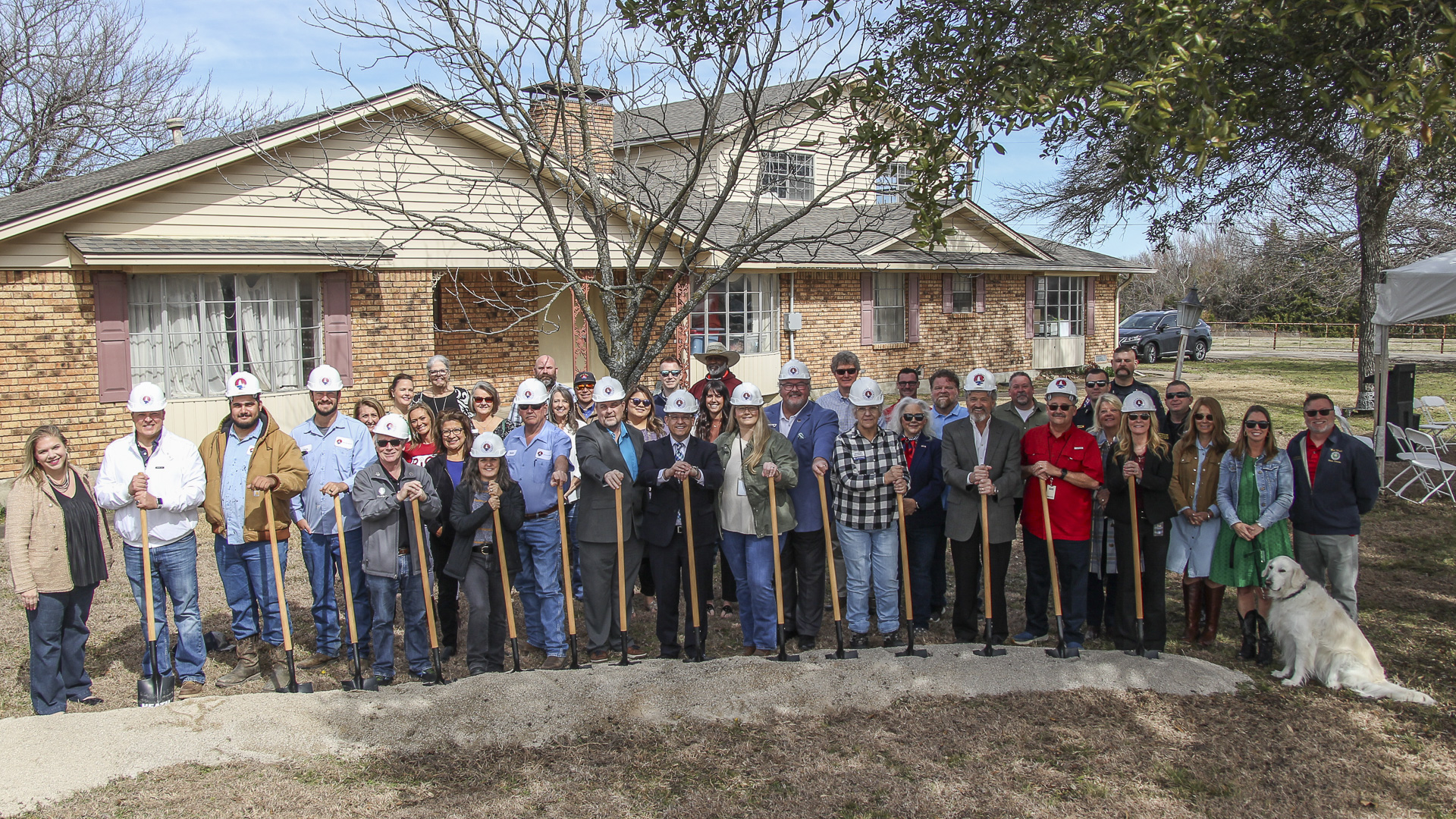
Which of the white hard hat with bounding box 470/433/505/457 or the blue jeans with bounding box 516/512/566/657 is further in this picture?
the blue jeans with bounding box 516/512/566/657

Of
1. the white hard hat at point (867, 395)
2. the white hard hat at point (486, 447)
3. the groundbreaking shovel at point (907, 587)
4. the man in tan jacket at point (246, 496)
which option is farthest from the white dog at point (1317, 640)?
the man in tan jacket at point (246, 496)

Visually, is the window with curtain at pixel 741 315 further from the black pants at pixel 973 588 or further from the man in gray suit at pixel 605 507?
the black pants at pixel 973 588

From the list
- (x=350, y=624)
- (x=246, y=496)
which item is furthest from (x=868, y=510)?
(x=246, y=496)

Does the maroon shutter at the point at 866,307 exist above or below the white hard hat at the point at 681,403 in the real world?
above

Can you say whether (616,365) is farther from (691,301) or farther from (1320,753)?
(1320,753)

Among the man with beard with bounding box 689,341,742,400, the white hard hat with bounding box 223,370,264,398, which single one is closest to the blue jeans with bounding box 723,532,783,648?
the man with beard with bounding box 689,341,742,400

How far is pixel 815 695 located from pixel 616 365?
12.1 ft

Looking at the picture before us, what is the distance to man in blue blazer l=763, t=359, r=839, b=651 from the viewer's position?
6.71 m

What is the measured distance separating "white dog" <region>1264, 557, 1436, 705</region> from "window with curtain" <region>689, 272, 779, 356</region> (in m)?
12.0

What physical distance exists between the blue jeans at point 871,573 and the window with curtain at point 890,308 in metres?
13.3

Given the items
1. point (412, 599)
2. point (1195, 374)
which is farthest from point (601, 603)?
point (1195, 374)

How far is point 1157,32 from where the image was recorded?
4.86 m

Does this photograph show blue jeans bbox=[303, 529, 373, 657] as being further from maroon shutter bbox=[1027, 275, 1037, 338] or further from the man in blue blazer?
maroon shutter bbox=[1027, 275, 1037, 338]

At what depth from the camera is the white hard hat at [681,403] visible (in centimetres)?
662
